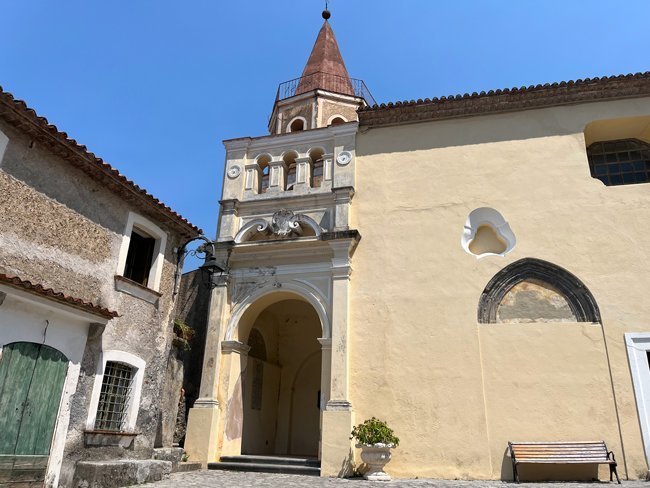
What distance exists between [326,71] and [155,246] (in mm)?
11707

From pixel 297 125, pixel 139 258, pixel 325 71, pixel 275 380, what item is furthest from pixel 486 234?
pixel 325 71

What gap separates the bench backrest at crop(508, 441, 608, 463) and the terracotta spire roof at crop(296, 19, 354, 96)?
43.5 ft

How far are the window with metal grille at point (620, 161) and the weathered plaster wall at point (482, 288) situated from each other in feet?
3.24

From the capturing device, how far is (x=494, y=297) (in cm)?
1115

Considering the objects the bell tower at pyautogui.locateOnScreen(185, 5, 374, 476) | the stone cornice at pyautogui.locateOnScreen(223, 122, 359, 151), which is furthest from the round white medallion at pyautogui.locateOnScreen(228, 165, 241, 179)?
the stone cornice at pyautogui.locateOnScreen(223, 122, 359, 151)

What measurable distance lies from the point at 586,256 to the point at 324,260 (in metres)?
5.57

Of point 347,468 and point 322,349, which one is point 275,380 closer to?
point 322,349

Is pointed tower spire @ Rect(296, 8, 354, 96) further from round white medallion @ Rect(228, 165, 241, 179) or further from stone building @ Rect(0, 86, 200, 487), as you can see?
stone building @ Rect(0, 86, 200, 487)

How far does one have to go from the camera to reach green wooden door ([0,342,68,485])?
7.23 m

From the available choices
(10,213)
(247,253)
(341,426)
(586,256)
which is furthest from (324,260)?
(10,213)

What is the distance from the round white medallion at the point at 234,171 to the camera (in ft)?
45.3

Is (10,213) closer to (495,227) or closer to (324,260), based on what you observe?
(324,260)

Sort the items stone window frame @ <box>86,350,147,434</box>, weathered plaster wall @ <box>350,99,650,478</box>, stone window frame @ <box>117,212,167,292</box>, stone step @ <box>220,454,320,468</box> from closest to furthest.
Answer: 1. stone window frame @ <box>86,350,147,434</box>
2. stone window frame @ <box>117,212,167,292</box>
3. weathered plaster wall @ <box>350,99,650,478</box>
4. stone step @ <box>220,454,320,468</box>

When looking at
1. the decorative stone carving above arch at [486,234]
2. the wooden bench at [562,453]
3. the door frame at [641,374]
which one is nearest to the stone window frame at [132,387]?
the wooden bench at [562,453]
